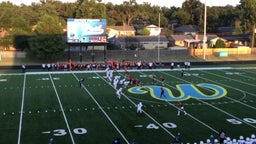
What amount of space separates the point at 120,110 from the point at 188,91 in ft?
25.5

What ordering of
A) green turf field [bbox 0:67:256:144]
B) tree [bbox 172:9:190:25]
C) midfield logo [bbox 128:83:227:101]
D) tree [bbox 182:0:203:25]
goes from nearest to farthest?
green turf field [bbox 0:67:256:144]
midfield logo [bbox 128:83:227:101]
tree [bbox 172:9:190:25]
tree [bbox 182:0:203:25]

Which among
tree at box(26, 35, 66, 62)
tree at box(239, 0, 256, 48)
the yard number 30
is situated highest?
tree at box(239, 0, 256, 48)

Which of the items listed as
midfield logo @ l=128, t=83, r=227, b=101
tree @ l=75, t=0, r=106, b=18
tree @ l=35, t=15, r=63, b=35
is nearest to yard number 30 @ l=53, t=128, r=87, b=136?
midfield logo @ l=128, t=83, r=227, b=101

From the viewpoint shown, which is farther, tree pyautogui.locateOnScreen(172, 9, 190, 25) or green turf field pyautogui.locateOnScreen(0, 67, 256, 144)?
tree pyautogui.locateOnScreen(172, 9, 190, 25)

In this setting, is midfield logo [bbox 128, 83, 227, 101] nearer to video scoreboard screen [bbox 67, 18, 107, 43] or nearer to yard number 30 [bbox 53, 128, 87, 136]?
yard number 30 [bbox 53, 128, 87, 136]

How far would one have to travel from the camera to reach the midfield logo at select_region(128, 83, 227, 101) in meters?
25.5

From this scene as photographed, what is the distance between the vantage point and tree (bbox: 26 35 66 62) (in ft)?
153

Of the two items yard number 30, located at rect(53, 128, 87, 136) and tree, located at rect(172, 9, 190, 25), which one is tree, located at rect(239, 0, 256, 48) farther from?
yard number 30, located at rect(53, 128, 87, 136)

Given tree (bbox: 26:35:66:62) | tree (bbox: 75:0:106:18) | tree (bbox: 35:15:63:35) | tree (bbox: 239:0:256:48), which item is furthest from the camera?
tree (bbox: 75:0:106:18)

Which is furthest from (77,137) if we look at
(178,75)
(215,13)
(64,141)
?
(215,13)

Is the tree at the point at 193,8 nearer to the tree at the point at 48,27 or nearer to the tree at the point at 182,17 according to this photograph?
the tree at the point at 182,17

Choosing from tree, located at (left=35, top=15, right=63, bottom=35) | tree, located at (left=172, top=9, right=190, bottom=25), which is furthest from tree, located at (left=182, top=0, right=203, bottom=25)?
tree, located at (left=35, top=15, right=63, bottom=35)

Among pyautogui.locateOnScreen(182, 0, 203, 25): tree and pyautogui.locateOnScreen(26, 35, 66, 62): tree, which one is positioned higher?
pyautogui.locateOnScreen(182, 0, 203, 25): tree

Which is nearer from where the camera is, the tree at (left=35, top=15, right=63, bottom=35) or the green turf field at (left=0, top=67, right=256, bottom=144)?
the green turf field at (left=0, top=67, right=256, bottom=144)
